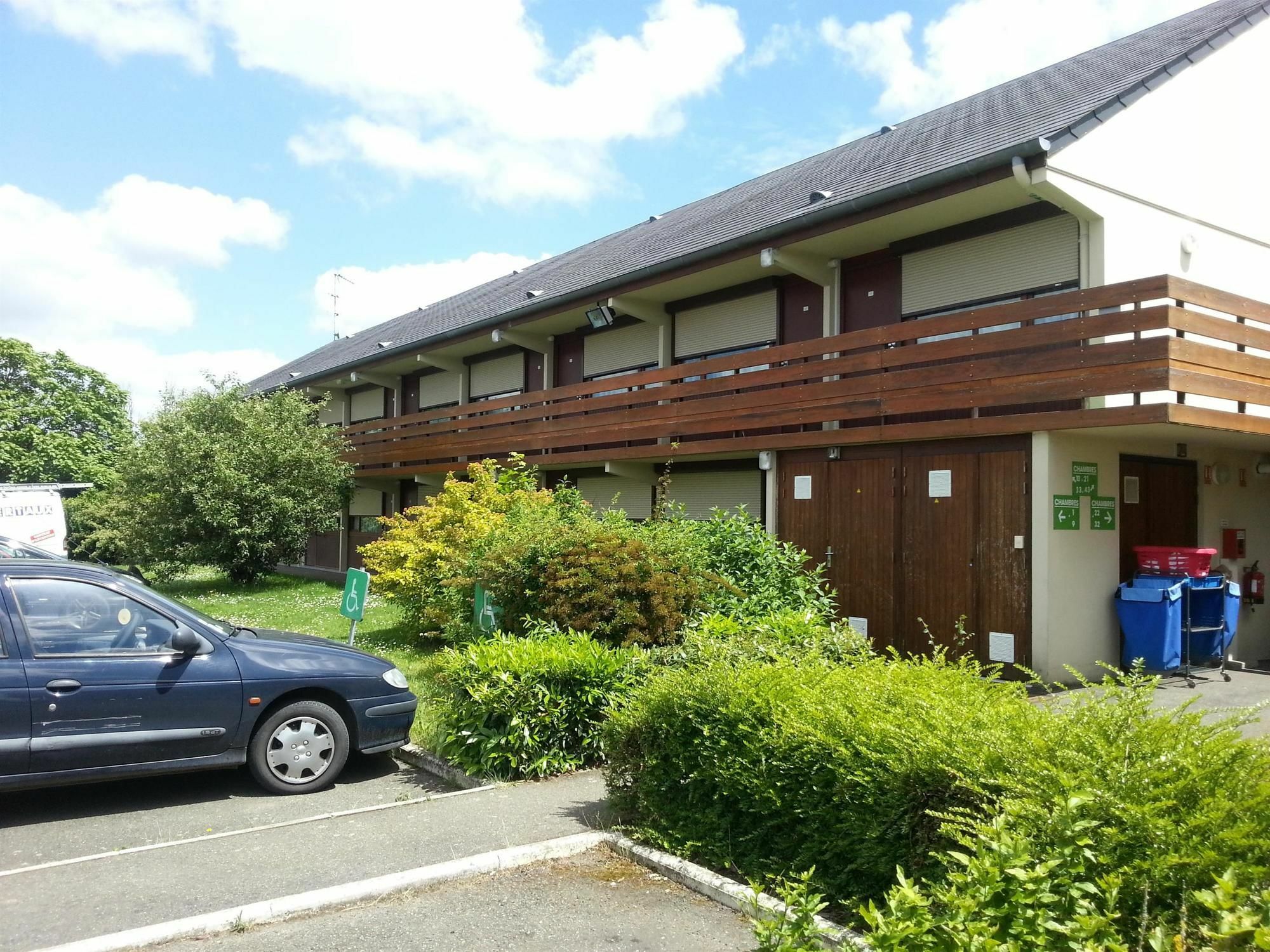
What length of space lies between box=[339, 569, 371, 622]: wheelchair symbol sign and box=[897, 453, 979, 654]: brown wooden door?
19.8 feet

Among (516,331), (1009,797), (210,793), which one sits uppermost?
(516,331)

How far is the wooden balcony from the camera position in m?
8.85

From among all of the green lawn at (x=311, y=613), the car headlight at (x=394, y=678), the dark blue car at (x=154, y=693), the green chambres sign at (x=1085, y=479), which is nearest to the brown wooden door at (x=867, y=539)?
the green chambres sign at (x=1085, y=479)

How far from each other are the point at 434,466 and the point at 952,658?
545 inches

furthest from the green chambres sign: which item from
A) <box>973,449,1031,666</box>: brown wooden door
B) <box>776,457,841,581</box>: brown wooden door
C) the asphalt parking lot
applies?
the asphalt parking lot

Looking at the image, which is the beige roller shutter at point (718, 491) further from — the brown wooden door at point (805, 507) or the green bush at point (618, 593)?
the green bush at point (618, 593)

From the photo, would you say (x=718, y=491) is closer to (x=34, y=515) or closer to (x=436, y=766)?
(x=436, y=766)

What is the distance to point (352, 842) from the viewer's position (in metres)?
5.46

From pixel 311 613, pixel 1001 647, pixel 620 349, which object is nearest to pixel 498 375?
pixel 620 349

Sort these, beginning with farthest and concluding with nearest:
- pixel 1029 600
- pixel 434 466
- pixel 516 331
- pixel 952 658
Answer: pixel 434 466 → pixel 516 331 → pixel 952 658 → pixel 1029 600

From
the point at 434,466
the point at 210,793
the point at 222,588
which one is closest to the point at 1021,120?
the point at 210,793

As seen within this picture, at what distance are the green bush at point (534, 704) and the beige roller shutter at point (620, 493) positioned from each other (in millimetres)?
9569

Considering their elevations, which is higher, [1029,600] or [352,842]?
[1029,600]

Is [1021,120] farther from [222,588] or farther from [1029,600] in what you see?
[222,588]
